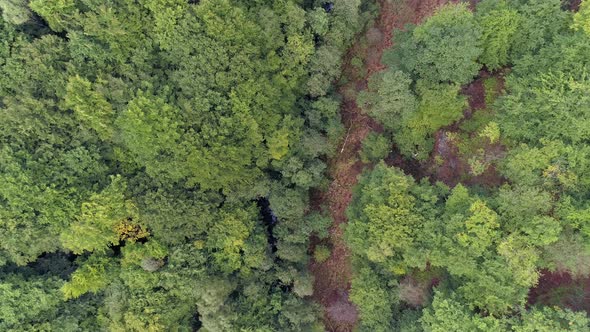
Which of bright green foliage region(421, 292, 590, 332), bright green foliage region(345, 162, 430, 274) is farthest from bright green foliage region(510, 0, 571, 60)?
bright green foliage region(421, 292, 590, 332)

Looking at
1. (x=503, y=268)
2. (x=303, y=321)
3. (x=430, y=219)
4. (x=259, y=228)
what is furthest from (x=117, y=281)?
(x=503, y=268)

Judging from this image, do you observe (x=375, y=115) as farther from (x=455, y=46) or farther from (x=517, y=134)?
(x=517, y=134)

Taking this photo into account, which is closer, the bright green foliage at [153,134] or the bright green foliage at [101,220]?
the bright green foliage at [153,134]

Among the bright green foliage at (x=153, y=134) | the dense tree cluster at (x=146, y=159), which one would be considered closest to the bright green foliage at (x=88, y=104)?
the dense tree cluster at (x=146, y=159)

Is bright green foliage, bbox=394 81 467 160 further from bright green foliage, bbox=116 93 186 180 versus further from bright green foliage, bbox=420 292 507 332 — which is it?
bright green foliage, bbox=116 93 186 180

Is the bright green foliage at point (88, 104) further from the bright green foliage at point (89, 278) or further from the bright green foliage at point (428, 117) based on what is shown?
the bright green foliage at point (428, 117)

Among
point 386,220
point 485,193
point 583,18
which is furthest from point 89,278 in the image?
point 583,18
